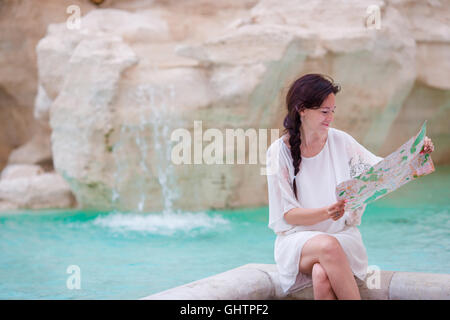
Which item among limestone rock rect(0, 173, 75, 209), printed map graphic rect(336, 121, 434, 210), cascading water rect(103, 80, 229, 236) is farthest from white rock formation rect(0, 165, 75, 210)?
printed map graphic rect(336, 121, 434, 210)

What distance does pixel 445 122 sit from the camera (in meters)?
10.7

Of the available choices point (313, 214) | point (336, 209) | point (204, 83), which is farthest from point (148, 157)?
point (336, 209)

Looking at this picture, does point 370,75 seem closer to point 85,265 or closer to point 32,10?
point 85,265

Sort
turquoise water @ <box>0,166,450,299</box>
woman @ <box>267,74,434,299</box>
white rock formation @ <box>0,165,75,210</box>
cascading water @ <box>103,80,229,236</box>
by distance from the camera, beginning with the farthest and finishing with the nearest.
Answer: white rock formation @ <box>0,165,75,210</box> < cascading water @ <box>103,80,229,236</box> < turquoise water @ <box>0,166,450,299</box> < woman @ <box>267,74,434,299</box>

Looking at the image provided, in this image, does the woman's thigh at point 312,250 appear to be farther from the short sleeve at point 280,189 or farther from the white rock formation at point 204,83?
the white rock formation at point 204,83

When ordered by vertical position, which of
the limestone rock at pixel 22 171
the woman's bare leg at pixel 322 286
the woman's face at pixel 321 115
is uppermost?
the woman's face at pixel 321 115

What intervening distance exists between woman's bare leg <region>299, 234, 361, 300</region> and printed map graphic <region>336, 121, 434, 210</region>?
185 millimetres

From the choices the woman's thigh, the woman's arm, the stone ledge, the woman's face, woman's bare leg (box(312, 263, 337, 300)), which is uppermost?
the woman's face

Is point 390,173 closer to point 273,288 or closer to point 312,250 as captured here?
point 312,250

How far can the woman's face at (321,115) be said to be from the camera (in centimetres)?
260

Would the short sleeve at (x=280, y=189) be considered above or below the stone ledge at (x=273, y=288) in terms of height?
above

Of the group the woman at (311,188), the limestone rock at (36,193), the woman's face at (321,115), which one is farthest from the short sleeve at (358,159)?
the limestone rock at (36,193)

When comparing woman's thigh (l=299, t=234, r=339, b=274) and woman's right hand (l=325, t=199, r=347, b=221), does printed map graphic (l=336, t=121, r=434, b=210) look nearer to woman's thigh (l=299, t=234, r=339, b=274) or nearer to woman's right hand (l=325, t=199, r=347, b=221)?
woman's right hand (l=325, t=199, r=347, b=221)

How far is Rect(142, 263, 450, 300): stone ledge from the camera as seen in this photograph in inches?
99.4
